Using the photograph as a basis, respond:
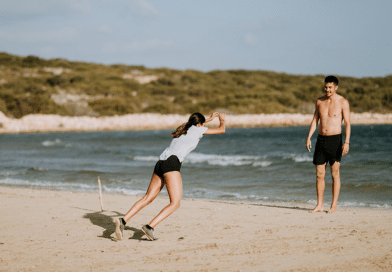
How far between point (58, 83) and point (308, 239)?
72196mm

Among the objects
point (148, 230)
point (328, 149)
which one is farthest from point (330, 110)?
point (148, 230)

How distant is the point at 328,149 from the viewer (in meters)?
6.21

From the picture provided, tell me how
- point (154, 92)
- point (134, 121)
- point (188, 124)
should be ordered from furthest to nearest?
point (154, 92) → point (134, 121) → point (188, 124)

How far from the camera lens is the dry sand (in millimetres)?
4312

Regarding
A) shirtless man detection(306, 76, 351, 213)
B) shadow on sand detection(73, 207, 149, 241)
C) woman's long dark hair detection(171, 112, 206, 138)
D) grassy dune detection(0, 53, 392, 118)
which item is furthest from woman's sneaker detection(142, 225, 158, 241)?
grassy dune detection(0, 53, 392, 118)

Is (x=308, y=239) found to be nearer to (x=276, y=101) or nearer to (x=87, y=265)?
(x=87, y=265)

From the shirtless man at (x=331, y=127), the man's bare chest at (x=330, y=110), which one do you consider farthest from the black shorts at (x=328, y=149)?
the man's bare chest at (x=330, y=110)

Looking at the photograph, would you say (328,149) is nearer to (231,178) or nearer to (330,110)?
(330,110)

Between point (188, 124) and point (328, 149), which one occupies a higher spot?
point (188, 124)

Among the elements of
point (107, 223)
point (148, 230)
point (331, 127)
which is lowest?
point (107, 223)

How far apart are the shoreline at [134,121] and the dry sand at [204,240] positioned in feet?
138

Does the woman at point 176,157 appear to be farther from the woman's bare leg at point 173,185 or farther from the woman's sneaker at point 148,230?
the woman's sneaker at point 148,230

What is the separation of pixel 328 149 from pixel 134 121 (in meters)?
47.5

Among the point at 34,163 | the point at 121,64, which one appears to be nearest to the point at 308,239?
the point at 34,163
